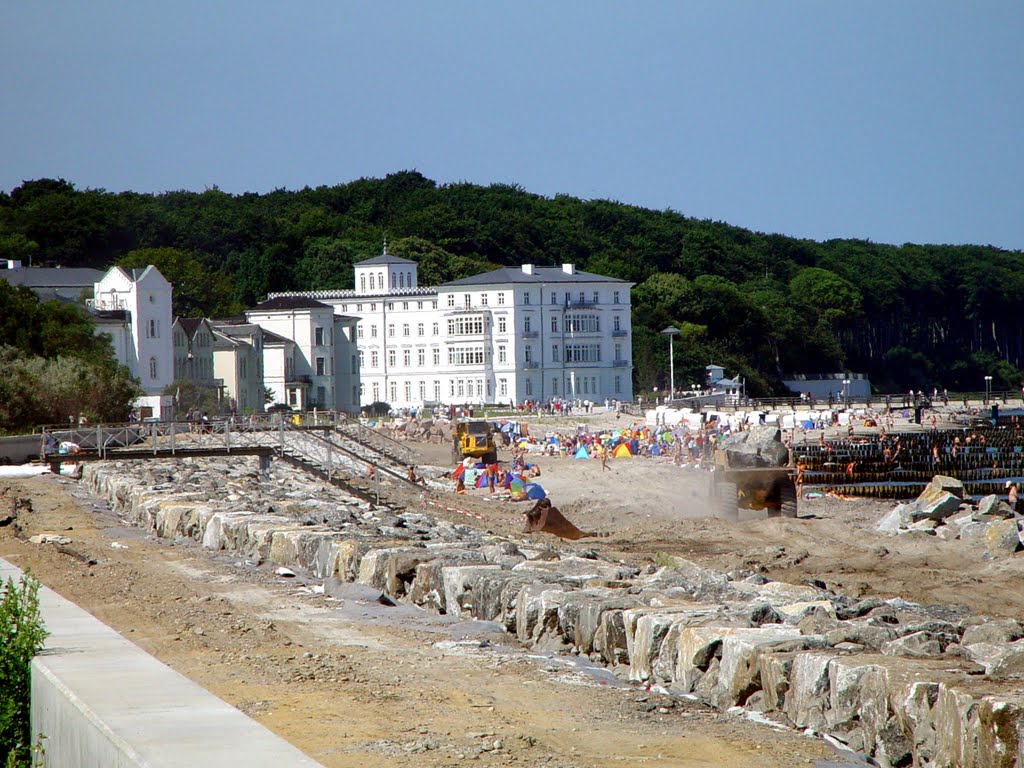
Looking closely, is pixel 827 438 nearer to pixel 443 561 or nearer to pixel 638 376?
pixel 638 376

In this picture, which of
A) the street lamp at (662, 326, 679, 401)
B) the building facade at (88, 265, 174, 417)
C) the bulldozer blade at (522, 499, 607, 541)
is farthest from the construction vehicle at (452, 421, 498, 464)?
the street lamp at (662, 326, 679, 401)

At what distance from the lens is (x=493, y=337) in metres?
98.8

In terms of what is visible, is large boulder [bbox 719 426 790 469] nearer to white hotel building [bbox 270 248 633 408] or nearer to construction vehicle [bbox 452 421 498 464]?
construction vehicle [bbox 452 421 498 464]

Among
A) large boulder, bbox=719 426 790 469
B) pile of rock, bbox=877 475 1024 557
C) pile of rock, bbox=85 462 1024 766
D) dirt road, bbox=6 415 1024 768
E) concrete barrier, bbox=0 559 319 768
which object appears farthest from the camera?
large boulder, bbox=719 426 790 469

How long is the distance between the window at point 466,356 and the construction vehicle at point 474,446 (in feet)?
144

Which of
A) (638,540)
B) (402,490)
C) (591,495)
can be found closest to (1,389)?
(402,490)

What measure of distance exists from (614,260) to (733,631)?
124 m

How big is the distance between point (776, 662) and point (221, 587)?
732cm

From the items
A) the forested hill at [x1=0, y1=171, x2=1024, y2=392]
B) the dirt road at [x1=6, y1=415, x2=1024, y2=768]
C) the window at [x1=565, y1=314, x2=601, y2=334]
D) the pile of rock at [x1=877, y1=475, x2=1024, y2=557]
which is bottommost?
the pile of rock at [x1=877, y1=475, x2=1024, y2=557]

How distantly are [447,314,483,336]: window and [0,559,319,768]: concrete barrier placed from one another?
299ft

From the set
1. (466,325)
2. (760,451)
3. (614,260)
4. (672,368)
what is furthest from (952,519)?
(614,260)

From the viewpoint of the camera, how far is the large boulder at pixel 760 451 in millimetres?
29906

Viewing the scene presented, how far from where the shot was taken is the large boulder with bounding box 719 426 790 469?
29906mm

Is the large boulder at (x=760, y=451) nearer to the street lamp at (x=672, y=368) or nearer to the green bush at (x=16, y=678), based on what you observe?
the green bush at (x=16, y=678)
